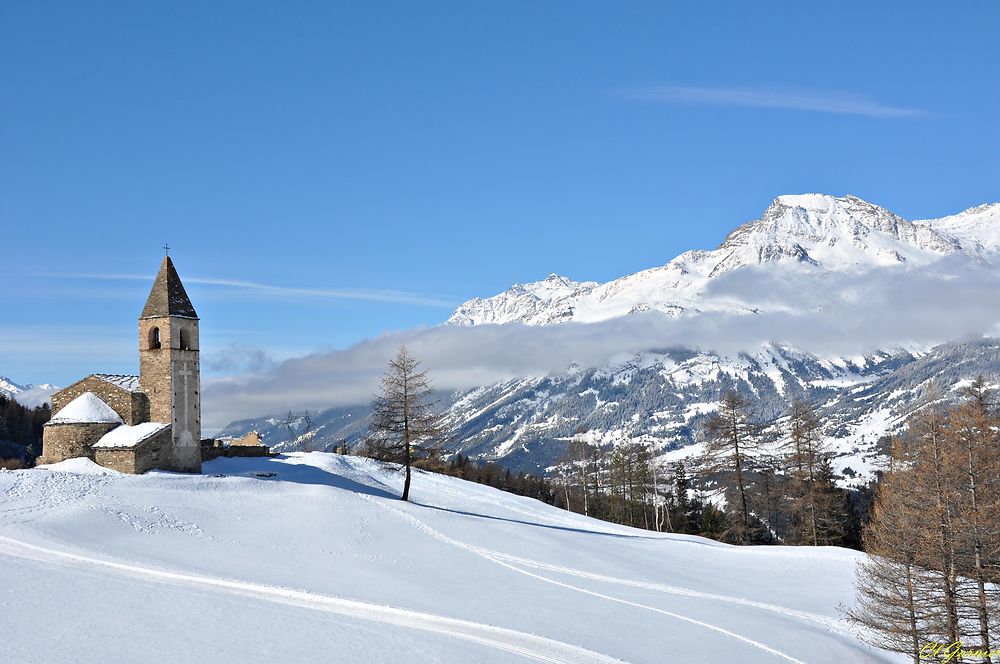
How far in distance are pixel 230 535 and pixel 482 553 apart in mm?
11215

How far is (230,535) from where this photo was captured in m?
38.5

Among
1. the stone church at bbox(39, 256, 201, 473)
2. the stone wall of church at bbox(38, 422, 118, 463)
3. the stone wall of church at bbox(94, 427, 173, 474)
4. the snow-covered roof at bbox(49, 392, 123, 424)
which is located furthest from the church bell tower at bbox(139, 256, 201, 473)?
the stone wall of church at bbox(38, 422, 118, 463)

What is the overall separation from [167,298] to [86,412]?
8.79 m

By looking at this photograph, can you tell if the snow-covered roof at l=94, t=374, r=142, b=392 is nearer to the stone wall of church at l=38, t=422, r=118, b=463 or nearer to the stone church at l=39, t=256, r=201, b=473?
the stone church at l=39, t=256, r=201, b=473

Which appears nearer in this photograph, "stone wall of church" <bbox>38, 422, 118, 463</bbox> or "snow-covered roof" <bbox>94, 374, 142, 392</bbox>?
"stone wall of church" <bbox>38, 422, 118, 463</bbox>

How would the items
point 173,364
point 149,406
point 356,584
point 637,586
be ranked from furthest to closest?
point 173,364, point 149,406, point 637,586, point 356,584

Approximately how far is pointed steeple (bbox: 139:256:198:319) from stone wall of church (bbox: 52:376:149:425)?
17.0 ft

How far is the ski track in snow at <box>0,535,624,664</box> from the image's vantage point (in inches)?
1025

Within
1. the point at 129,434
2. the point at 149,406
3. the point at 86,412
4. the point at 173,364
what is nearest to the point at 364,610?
the point at 129,434

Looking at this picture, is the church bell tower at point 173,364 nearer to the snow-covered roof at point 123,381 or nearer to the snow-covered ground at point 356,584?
the snow-covered roof at point 123,381

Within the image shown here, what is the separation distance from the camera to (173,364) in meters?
57.8

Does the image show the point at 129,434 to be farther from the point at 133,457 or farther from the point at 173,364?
the point at 173,364

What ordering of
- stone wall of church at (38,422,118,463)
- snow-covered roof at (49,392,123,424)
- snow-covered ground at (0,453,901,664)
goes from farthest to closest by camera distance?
snow-covered roof at (49,392,123,424), stone wall of church at (38,422,118,463), snow-covered ground at (0,453,901,664)

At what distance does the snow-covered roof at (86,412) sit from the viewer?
177 feet
